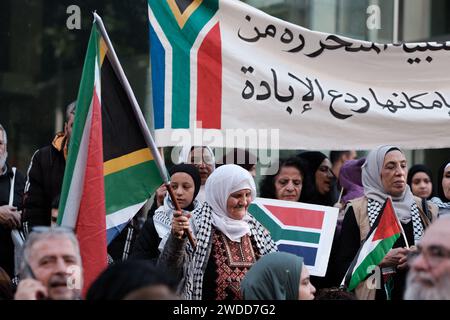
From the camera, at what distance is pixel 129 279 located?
350 centimetres

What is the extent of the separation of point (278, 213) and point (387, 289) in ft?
2.63

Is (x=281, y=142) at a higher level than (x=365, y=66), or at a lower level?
lower

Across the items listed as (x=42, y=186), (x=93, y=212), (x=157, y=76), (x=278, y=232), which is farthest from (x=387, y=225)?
(x=42, y=186)

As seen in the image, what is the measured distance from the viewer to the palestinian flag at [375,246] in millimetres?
6211

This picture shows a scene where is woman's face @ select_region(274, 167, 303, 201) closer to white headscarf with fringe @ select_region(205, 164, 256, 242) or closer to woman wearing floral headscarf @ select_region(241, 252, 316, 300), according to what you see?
white headscarf with fringe @ select_region(205, 164, 256, 242)

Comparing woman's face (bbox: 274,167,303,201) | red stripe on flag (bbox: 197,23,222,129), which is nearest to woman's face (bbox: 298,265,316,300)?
red stripe on flag (bbox: 197,23,222,129)

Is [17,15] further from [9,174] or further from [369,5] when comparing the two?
[369,5]

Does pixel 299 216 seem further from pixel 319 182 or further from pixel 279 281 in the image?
pixel 279 281

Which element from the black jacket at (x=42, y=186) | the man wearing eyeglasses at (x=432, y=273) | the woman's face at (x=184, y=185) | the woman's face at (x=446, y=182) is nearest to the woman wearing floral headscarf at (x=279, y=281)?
the man wearing eyeglasses at (x=432, y=273)

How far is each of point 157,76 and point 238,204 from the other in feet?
2.87

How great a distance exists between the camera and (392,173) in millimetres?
6855

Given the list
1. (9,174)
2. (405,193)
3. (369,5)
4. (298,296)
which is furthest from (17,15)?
(298,296)

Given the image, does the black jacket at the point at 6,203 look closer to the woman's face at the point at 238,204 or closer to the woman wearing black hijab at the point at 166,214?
the woman wearing black hijab at the point at 166,214

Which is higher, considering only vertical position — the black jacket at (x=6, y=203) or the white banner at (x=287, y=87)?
the white banner at (x=287, y=87)
